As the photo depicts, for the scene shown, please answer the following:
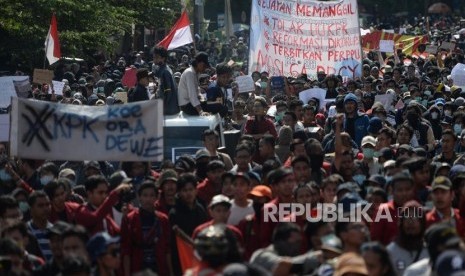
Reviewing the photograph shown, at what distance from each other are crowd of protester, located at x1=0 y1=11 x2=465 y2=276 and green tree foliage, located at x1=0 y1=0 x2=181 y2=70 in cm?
1366

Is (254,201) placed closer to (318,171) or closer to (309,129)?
(318,171)

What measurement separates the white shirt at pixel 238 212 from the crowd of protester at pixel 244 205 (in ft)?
0.05

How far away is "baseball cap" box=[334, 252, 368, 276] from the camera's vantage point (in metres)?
8.59

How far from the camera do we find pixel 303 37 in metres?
24.5

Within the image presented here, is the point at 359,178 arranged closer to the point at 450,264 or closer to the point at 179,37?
the point at 450,264

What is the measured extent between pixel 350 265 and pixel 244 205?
2.79 m

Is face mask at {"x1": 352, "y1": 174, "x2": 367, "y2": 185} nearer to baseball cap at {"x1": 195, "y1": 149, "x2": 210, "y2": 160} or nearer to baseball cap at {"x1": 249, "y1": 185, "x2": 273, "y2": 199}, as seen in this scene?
baseball cap at {"x1": 195, "y1": 149, "x2": 210, "y2": 160}

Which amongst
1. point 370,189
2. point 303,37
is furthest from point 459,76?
point 370,189

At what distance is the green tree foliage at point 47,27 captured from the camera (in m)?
30.7

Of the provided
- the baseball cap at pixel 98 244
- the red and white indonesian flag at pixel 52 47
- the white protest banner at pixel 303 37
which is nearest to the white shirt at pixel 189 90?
the baseball cap at pixel 98 244

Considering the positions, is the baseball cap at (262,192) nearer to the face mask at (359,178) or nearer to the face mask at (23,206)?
the face mask at (23,206)

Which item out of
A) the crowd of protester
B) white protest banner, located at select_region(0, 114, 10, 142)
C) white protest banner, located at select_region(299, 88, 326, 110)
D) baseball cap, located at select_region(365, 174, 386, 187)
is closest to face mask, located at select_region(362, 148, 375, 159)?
the crowd of protester

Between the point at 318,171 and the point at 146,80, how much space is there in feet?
11.5

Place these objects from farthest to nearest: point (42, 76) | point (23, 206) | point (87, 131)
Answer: point (42, 76) < point (87, 131) < point (23, 206)
